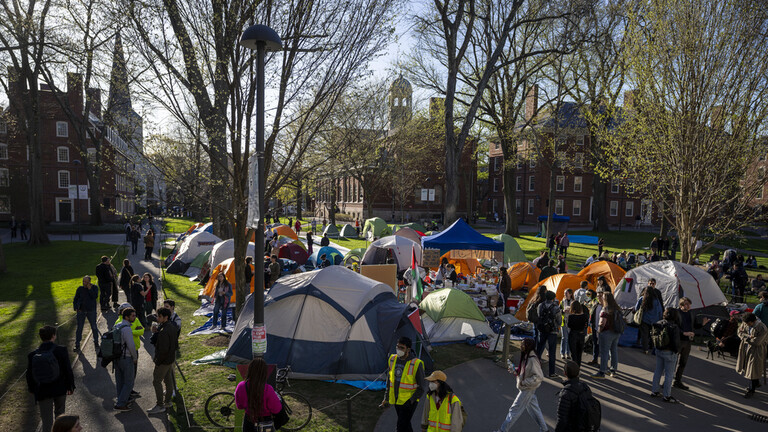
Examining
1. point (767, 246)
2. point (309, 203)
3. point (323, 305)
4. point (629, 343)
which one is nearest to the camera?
point (323, 305)

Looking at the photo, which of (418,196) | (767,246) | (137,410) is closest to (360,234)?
(418,196)

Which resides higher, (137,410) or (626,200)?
(626,200)

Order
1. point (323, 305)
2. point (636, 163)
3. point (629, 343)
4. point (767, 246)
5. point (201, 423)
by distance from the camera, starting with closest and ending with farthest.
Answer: point (201, 423) → point (323, 305) → point (629, 343) → point (636, 163) → point (767, 246)

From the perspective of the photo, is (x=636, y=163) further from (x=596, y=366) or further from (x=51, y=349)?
(x=51, y=349)

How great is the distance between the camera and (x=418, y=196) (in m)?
58.9

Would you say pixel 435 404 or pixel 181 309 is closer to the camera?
pixel 435 404

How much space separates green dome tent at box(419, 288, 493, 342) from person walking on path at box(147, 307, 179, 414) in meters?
6.31

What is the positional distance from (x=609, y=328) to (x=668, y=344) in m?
1.22

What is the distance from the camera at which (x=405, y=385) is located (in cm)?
605

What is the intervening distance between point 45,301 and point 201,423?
38.9 ft

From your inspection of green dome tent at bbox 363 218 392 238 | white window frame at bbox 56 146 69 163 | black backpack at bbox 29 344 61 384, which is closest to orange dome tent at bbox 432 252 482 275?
green dome tent at bbox 363 218 392 238

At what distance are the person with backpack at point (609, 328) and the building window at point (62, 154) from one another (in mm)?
54172

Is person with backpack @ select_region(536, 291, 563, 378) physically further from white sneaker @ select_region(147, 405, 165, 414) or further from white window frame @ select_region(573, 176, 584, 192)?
white window frame @ select_region(573, 176, 584, 192)

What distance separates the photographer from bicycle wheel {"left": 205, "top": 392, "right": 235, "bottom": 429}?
672 cm
